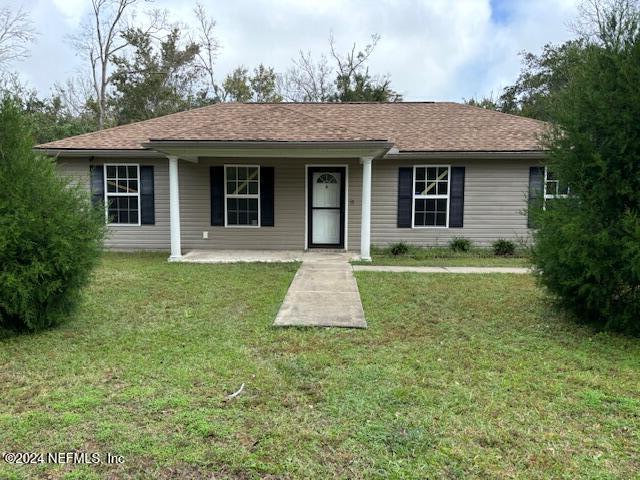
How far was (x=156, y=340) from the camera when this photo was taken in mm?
4359

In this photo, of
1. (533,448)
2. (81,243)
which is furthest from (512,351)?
(81,243)

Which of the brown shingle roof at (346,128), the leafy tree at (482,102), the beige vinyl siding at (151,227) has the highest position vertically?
the leafy tree at (482,102)

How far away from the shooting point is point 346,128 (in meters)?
9.65

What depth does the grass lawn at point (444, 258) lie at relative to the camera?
9.46m

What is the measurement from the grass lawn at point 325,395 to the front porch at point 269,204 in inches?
217

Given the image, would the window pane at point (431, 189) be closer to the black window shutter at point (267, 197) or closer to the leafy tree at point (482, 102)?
the black window shutter at point (267, 197)

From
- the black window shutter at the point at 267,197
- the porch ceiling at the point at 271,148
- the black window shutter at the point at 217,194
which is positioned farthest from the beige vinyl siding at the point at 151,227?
the black window shutter at the point at 267,197

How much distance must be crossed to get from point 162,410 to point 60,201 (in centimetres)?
287

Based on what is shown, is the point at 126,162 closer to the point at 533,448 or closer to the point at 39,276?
the point at 39,276

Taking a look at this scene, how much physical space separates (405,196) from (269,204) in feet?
11.2

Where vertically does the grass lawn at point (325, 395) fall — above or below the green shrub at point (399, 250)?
below

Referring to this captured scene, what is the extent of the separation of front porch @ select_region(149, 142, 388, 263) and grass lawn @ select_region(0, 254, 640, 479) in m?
5.52

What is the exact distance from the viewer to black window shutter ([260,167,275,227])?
10852mm

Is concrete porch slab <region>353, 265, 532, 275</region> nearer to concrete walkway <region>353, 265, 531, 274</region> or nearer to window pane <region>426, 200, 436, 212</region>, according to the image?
concrete walkway <region>353, 265, 531, 274</region>
